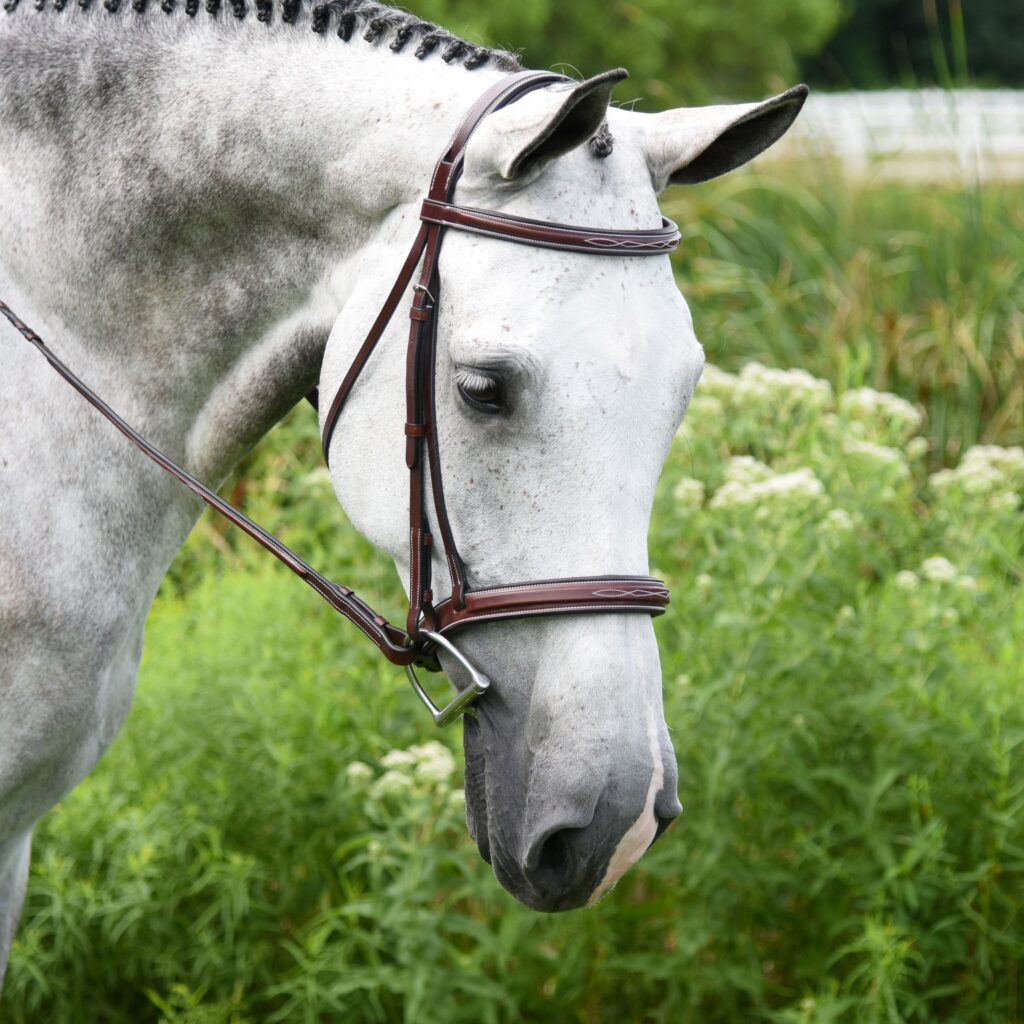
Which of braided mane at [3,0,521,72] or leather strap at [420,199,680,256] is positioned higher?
braided mane at [3,0,521,72]

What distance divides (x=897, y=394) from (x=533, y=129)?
457 centimetres

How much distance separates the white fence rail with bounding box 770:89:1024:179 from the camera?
6.71 meters

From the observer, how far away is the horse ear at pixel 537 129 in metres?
1.58

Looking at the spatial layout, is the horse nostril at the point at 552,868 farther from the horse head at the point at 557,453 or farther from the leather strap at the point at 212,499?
the leather strap at the point at 212,499

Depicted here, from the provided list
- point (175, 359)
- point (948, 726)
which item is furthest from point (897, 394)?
point (175, 359)

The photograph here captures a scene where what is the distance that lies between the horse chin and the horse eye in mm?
461

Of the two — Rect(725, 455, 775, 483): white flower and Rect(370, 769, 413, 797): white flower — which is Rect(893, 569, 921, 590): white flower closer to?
Rect(725, 455, 775, 483): white flower

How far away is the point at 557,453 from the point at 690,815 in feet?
5.84

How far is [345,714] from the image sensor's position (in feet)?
11.7

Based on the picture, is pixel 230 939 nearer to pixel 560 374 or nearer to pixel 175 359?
pixel 175 359

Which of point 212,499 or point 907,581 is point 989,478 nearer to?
point 907,581

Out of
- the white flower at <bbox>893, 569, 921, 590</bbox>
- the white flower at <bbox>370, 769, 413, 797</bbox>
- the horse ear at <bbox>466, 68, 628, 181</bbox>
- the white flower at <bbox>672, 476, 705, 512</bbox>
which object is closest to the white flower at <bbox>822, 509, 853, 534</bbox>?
the white flower at <bbox>893, 569, 921, 590</bbox>

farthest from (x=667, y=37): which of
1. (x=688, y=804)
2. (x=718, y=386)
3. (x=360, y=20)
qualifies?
(x=360, y=20)

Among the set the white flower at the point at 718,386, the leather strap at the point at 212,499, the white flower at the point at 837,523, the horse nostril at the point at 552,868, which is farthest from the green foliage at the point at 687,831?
the horse nostril at the point at 552,868
